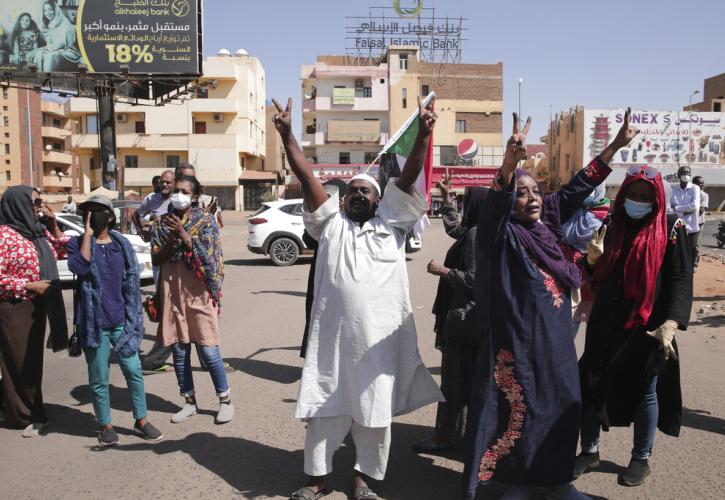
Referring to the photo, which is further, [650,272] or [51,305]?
[51,305]

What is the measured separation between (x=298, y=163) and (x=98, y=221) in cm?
174

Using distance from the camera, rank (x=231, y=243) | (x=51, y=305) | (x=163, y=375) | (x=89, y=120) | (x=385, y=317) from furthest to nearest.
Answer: (x=89, y=120)
(x=231, y=243)
(x=163, y=375)
(x=51, y=305)
(x=385, y=317)

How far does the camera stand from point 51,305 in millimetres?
4902

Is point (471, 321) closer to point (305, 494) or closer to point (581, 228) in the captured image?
point (305, 494)

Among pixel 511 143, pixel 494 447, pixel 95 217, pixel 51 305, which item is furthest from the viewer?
pixel 51 305

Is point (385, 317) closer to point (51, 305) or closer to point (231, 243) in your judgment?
point (51, 305)

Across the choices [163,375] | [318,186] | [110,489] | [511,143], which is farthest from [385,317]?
[163,375]

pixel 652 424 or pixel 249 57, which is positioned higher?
pixel 249 57

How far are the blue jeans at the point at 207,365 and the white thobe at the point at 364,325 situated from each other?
153 cm

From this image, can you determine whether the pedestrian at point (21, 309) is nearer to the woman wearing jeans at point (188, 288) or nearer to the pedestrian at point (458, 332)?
the woman wearing jeans at point (188, 288)

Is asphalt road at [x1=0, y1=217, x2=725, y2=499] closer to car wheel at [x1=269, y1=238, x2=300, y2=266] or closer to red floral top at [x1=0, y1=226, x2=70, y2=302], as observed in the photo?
red floral top at [x1=0, y1=226, x2=70, y2=302]

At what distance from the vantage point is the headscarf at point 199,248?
4883mm

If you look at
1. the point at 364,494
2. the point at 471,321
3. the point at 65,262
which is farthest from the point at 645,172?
the point at 65,262

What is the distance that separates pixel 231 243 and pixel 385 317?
21033 millimetres
